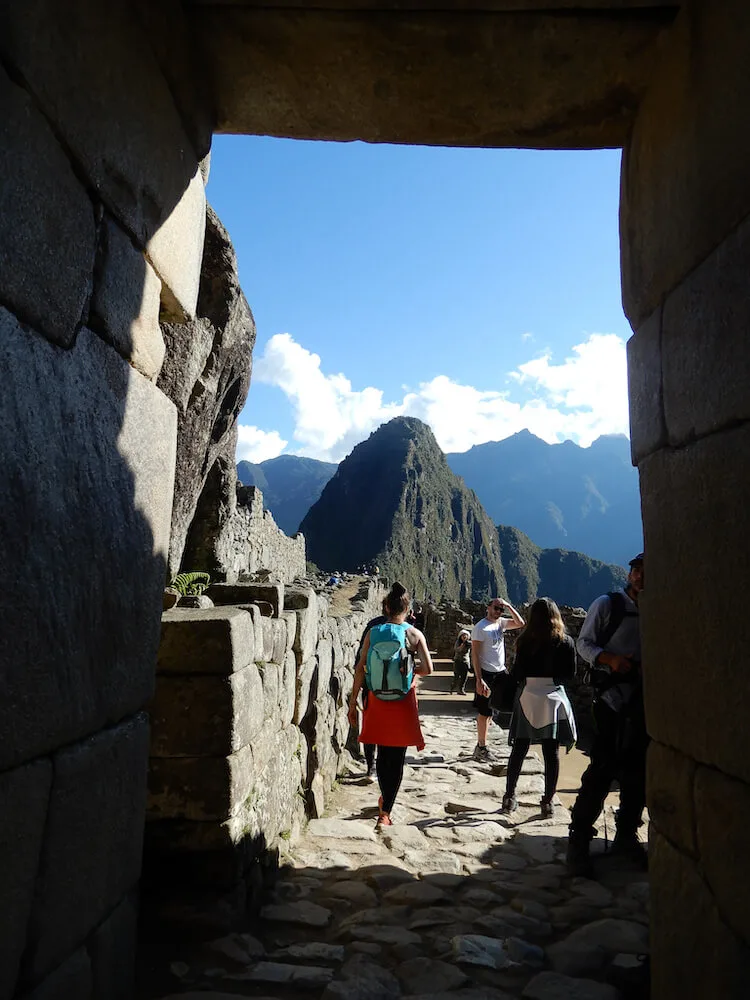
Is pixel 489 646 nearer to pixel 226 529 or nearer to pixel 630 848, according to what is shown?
pixel 630 848

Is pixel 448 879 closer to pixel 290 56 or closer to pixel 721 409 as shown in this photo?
pixel 721 409

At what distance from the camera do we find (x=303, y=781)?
489cm

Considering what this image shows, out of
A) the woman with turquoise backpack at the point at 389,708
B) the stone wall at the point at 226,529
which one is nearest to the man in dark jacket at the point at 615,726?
the woman with turquoise backpack at the point at 389,708

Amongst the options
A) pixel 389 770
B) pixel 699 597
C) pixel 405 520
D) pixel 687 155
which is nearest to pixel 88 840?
pixel 699 597

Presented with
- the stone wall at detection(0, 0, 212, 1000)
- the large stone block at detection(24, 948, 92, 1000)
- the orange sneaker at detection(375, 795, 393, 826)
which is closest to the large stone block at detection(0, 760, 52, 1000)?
the stone wall at detection(0, 0, 212, 1000)

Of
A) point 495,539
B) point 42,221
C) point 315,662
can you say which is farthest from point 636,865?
point 495,539

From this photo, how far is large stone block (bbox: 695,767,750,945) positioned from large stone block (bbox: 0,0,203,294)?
219 centimetres

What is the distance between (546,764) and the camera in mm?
5070

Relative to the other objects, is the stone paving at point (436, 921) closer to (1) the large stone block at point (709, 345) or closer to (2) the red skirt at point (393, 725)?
(2) the red skirt at point (393, 725)

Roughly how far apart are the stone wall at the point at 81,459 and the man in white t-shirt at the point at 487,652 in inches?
200

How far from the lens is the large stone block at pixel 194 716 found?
3219 millimetres

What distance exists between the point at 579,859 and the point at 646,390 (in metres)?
2.68

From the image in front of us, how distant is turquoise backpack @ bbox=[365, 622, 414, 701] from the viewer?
4.81 meters

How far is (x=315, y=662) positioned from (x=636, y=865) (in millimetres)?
2561
